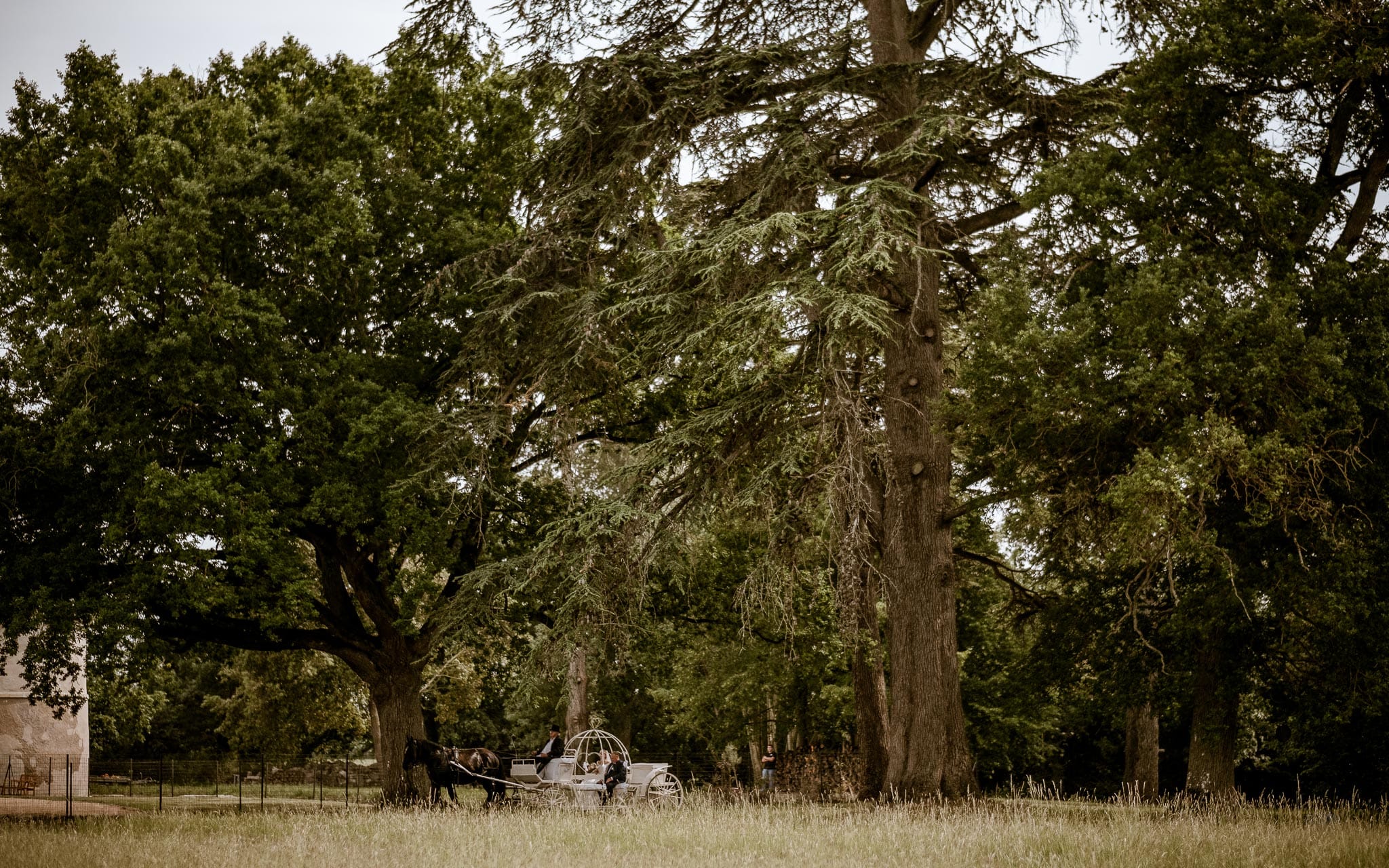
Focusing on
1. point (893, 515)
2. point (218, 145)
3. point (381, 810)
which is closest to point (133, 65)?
point (218, 145)

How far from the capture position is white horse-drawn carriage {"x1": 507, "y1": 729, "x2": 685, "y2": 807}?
16250mm

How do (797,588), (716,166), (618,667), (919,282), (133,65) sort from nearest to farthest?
(919,282)
(618,667)
(716,166)
(133,65)
(797,588)

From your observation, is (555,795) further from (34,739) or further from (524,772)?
(34,739)

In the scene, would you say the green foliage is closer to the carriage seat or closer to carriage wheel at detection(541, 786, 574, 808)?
the carriage seat

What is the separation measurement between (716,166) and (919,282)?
13.8ft

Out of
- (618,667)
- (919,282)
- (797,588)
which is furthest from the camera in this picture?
(797,588)

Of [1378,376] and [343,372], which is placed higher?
[343,372]

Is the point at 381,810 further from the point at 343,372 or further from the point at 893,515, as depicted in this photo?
the point at 893,515

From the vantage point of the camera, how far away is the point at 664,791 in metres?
16.8

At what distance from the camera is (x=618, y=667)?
47.9 feet

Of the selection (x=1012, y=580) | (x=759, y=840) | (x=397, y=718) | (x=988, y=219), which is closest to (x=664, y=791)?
(x=397, y=718)

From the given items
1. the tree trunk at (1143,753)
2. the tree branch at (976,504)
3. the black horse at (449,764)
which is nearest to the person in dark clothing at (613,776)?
the black horse at (449,764)

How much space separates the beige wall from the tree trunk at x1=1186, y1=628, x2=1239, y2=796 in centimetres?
2553

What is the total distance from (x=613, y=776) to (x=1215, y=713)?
9.23 meters
